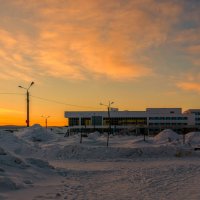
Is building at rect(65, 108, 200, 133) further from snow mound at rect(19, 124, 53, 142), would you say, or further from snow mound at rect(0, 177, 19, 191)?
snow mound at rect(0, 177, 19, 191)

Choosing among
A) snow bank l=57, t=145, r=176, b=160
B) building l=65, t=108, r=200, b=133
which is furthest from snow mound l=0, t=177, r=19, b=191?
building l=65, t=108, r=200, b=133

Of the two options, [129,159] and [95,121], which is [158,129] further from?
[129,159]

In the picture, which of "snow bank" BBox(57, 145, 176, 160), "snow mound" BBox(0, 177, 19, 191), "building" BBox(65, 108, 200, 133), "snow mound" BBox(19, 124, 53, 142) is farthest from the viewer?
"building" BBox(65, 108, 200, 133)

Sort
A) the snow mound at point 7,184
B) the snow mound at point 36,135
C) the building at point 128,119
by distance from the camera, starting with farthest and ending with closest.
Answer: the building at point 128,119
the snow mound at point 36,135
the snow mound at point 7,184

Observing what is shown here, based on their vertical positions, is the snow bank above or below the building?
below

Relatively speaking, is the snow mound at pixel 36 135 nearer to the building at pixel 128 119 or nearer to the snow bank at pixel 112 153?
the snow bank at pixel 112 153

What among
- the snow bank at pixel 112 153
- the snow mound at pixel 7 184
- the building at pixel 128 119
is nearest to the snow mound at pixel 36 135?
the snow bank at pixel 112 153

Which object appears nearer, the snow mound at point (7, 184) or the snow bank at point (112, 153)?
the snow mound at point (7, 184)

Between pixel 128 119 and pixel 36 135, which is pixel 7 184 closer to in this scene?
pixel 36 135

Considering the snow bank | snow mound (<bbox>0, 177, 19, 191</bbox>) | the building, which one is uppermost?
the building

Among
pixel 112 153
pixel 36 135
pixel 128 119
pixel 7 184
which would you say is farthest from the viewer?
pixel 128 119

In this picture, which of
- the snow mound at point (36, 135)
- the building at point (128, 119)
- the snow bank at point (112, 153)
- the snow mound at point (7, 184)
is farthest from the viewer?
the building at point (128, 119)

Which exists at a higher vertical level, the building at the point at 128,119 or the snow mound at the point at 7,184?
the building at the point at 128,119

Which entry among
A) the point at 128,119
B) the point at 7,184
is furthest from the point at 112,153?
the point at 128,119
